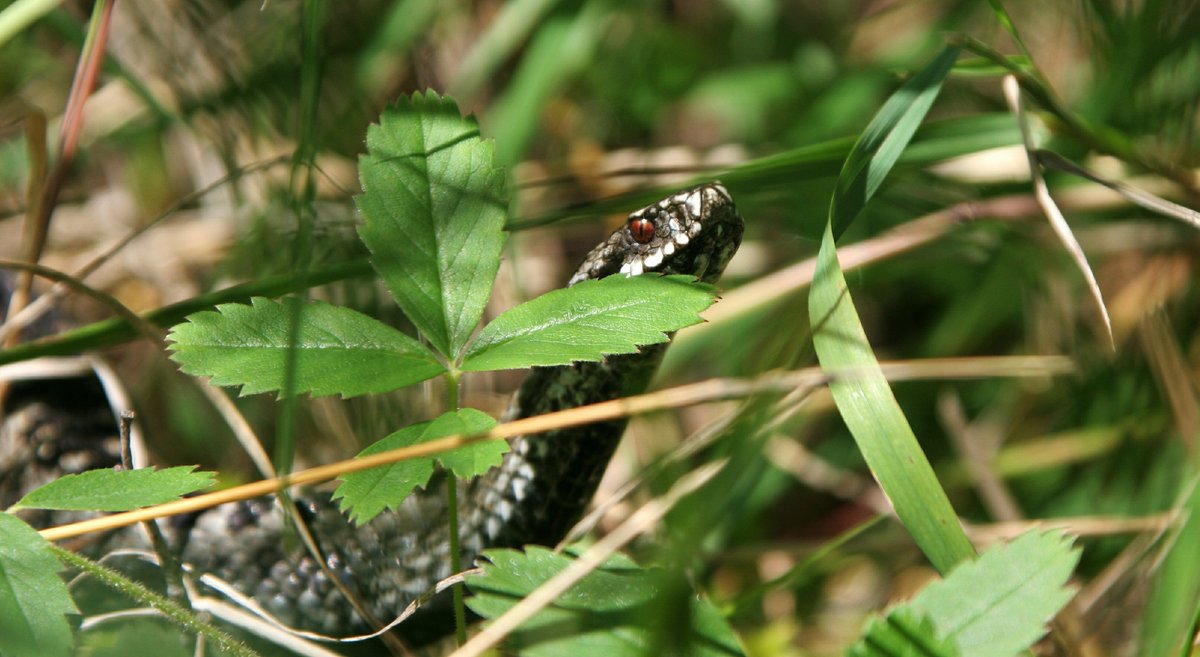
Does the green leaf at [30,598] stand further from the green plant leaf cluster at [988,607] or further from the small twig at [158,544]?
the green plant leaf cluster at [988,607]

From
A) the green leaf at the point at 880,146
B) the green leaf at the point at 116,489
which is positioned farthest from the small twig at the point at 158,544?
the green leaf at the point at 880,146

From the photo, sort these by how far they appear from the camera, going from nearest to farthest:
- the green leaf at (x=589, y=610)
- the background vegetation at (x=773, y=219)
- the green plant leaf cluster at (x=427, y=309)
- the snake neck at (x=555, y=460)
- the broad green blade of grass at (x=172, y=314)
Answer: the green leaf at (x=589, y=610) < the green plant leaf cluster at (x=427, y=309) < the broad green blade of grass at (x=172, y=314) < the snake neck at (x=555, y=460) < the background vegetation at (x=773, y=219)

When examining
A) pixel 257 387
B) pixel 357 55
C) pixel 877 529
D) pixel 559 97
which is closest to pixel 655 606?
pixel 257 387

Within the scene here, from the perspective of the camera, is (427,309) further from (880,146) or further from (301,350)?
(880,146)

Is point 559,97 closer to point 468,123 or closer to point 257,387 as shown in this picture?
point 468,123

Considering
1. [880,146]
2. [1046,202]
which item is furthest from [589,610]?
[1046,202]
